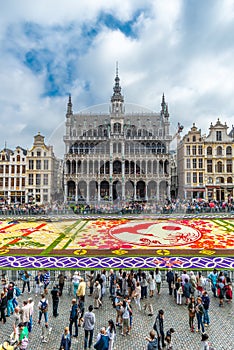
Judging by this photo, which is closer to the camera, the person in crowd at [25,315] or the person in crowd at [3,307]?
the person in crowd at [25,315]

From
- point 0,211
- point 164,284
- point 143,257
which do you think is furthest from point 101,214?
point 164,284

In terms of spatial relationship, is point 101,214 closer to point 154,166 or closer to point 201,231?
point 201,231

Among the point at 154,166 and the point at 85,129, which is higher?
the point at 85,129

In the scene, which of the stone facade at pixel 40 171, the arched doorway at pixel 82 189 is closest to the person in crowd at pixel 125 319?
the stone facade at pixel 40 171

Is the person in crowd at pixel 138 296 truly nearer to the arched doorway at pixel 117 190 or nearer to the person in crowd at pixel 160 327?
the person in crowd at pixel 160 327

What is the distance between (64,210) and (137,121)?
42.2 metres

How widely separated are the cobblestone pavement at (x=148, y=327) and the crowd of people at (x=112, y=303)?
195mm

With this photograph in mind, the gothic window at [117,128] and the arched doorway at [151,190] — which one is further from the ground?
the gothic window at [117,128]

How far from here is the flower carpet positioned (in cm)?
1752

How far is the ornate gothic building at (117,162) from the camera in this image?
66.8 meters

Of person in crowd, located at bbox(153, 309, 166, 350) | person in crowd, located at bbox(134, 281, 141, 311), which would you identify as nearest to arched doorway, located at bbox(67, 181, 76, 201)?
person in crowd, located at bbox(134, 281, 141, 311)

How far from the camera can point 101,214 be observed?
4091 cm

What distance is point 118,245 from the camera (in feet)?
71.8

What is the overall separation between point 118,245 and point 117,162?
4819cm
